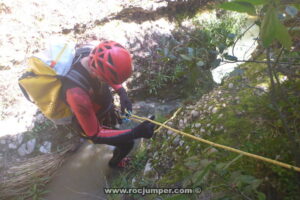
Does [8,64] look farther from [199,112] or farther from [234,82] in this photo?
[234,82]

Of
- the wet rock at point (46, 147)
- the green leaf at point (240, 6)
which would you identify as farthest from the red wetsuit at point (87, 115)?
the green leaf at point (240, 6)

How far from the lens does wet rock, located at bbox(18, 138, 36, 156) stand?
355 cm

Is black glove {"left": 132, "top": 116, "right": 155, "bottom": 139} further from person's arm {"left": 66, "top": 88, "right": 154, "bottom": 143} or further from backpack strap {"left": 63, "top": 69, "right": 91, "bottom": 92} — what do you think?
backpack strap {"left": 63, "top": 69, "right": 91, "bottom": 92}

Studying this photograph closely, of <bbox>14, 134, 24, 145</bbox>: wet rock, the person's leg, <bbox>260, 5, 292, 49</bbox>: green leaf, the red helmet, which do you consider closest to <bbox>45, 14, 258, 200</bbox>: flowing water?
the person's leg

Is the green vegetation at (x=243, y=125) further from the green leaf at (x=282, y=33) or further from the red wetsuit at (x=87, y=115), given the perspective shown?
the red wetsuit at (x=87, y=115)

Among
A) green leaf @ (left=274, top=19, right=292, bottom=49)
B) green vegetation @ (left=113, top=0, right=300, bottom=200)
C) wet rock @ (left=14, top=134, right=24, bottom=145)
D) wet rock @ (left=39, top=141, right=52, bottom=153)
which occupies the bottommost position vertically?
wet rock @ (left=39, top=141, right=52, bottom=153)

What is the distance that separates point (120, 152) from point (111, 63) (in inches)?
52.8

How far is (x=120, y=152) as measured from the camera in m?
3.01

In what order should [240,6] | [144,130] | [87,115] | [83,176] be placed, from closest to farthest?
[240,6] → [87,115] → [144,130] → [83,176]

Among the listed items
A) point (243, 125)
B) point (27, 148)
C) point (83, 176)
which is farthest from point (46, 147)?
point (243, 125)

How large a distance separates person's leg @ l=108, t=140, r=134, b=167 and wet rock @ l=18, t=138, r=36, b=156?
1.31 metres

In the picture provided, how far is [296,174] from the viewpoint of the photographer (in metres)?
1.23

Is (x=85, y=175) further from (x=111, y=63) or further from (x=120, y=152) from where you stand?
(x=111, y=63)

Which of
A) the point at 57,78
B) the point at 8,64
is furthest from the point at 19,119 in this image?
the point at 57,78
